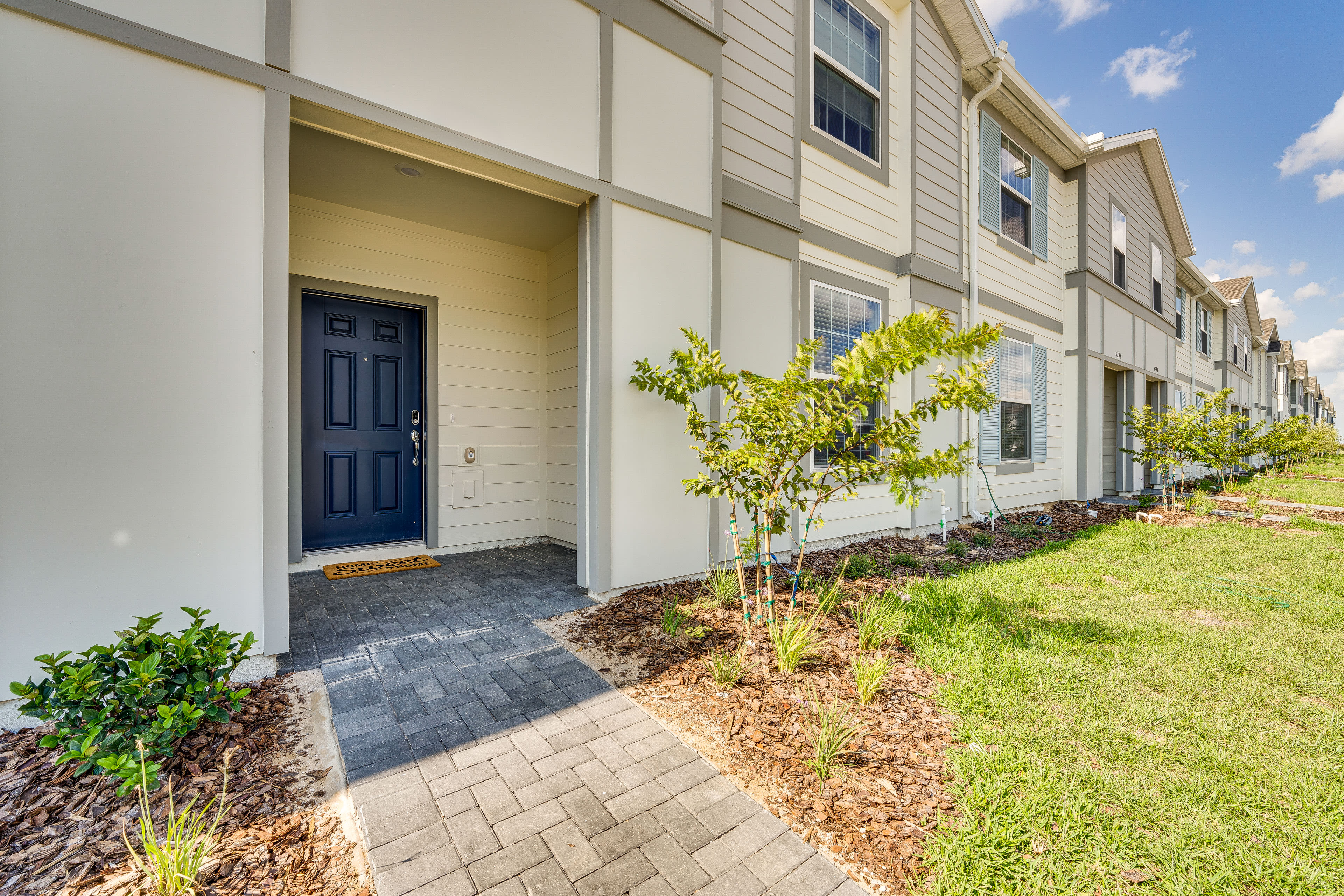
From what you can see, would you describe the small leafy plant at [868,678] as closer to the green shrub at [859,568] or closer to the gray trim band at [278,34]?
the green shrub at [859,568]

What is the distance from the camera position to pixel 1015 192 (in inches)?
309

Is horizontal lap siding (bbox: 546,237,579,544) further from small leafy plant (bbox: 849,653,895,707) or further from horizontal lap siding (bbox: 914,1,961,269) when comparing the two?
horizontal lap siding (bbox: 914,1,961,269)

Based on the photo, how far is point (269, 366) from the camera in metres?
2.40

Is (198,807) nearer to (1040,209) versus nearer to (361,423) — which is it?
(361,423)

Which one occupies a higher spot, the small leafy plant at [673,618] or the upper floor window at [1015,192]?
the upper floor window at [1015,192]

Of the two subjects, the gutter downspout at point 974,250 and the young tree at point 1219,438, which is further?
the young tree at point 1219,438

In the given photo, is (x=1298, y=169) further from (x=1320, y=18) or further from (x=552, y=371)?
(x=552, y=371)

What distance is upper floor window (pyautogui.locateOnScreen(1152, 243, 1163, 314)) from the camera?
11.3 meters

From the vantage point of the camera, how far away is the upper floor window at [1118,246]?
9.52 m

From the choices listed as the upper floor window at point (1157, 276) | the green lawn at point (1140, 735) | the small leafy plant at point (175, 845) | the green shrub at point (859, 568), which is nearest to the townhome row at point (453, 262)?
the green shrub at point (859, 568)

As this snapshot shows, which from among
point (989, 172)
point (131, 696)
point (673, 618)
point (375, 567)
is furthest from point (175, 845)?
point (989, 172)

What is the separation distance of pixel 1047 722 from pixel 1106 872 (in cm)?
80

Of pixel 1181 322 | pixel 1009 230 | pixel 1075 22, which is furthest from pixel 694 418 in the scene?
pixel 1181 322

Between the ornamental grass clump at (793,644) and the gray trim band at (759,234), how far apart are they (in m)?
3.01
